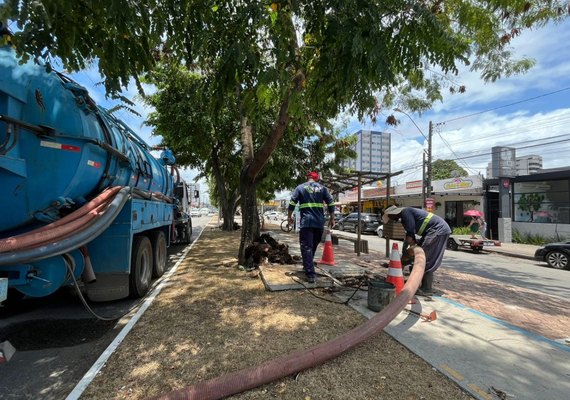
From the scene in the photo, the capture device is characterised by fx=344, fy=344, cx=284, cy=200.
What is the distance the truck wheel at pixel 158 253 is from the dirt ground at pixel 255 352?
4.39 ft

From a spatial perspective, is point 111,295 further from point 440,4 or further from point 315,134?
point 315,134

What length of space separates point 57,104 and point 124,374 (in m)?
2.98

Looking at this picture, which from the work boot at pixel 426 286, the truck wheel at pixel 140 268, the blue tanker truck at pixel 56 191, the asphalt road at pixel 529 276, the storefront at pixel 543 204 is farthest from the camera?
the storefront at pixel 543 204

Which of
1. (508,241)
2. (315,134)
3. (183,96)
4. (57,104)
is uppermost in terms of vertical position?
(183,96)

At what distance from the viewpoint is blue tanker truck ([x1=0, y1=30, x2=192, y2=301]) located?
3.47m

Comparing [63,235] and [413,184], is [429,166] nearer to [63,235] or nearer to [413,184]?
[413,184]

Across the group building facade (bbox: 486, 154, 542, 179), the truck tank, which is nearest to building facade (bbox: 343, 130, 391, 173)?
building facade (bbox: 486, 154, 542, 179)

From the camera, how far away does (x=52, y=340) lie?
13.2 feet

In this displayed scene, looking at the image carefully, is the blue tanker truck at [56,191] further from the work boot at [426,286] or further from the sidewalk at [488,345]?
the work boot at [426,286]

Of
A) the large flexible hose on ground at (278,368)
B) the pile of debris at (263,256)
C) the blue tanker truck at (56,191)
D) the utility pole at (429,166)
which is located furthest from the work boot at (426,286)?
the utility pole at (429,166)

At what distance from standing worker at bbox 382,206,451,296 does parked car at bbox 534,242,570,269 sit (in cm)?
812

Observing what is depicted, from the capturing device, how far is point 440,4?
20.7 feet

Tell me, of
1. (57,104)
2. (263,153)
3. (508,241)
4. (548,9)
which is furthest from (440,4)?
(508,241)

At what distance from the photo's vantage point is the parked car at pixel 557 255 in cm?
1084
